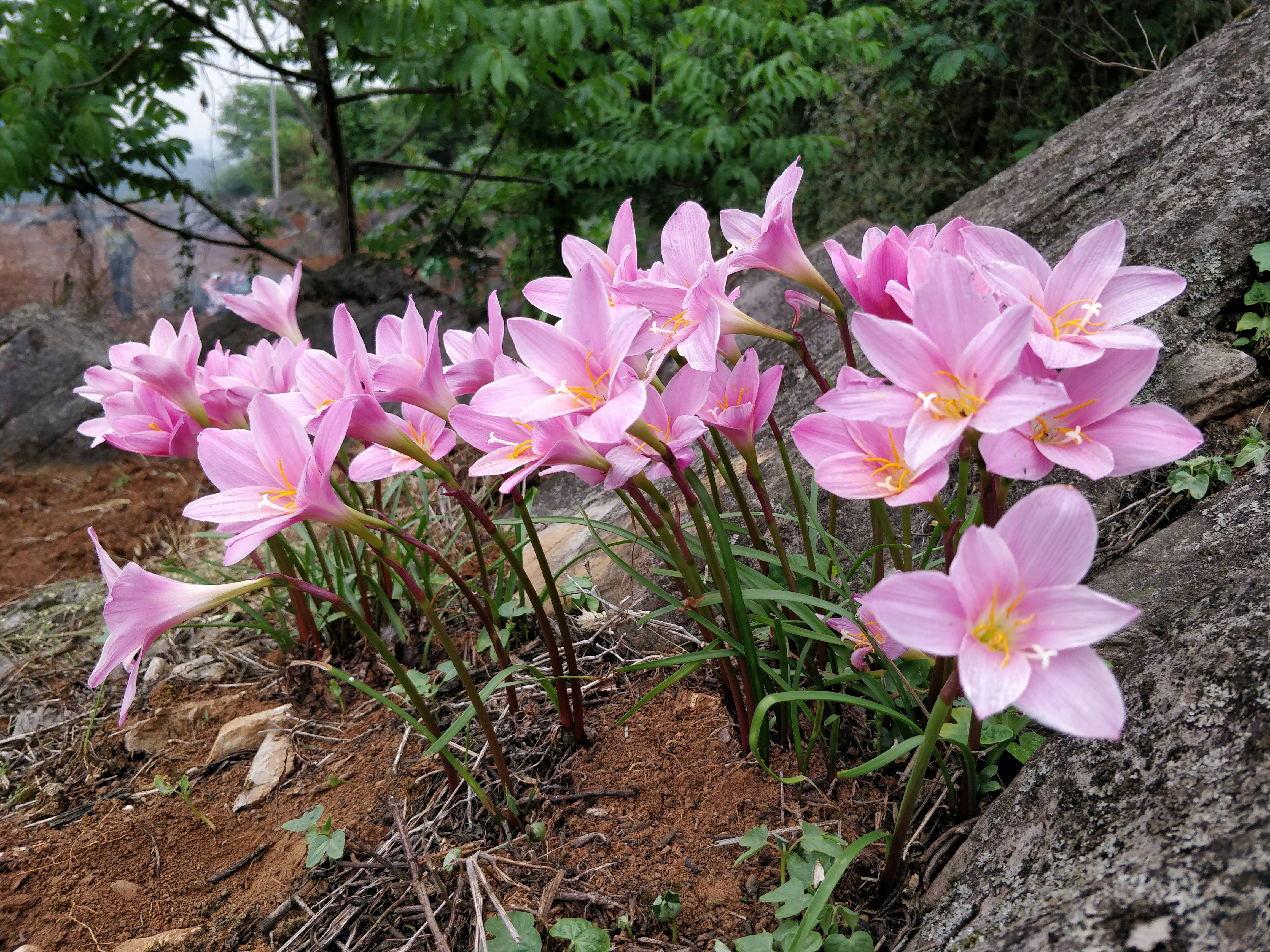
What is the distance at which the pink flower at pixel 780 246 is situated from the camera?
1189mm

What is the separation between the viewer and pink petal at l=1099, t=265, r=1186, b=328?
3.16ft

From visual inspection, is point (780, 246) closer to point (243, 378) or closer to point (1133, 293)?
point (1133, 293)

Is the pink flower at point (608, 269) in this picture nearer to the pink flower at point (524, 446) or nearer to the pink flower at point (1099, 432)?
the pink flower at point (524, 446)

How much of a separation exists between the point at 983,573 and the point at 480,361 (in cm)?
84

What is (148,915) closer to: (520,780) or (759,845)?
(520,780)

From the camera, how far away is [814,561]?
57.7 inches

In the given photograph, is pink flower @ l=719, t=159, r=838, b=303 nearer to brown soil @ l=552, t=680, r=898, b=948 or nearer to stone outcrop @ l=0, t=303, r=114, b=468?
brown soil @ l=552, t=680, r=898, b=948

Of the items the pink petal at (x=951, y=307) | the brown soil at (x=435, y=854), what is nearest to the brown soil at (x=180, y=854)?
the brown soil at (x=435, y=854)

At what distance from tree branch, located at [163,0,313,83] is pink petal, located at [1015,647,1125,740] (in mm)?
4995

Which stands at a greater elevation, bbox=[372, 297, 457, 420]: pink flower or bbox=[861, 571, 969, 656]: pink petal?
bbox=[372, 297, 457, 420]: pink flower

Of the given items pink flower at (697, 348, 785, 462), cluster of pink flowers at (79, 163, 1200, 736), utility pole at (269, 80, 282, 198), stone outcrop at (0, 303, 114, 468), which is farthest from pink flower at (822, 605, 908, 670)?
utility pole at (269, 80, 282, 198)

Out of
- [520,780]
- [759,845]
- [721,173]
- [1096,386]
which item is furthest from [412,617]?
[721,173]

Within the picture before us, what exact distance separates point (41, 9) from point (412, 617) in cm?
370

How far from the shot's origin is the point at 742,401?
1.27 metres
